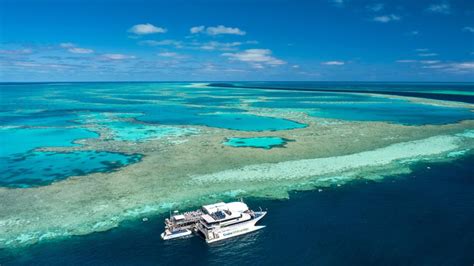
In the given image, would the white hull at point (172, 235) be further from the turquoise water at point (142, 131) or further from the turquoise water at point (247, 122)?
the turquoise water at point (247, 122)

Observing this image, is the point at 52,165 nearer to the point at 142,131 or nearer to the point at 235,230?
the point at 142,131

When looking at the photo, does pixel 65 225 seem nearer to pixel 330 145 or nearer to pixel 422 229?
pixel 422 229

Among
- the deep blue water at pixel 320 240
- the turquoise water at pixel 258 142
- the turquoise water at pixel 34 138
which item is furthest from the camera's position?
the turquoise water at pixel 34 138

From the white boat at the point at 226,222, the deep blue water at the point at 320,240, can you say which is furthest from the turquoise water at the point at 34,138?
the white boat at the point at 226,222

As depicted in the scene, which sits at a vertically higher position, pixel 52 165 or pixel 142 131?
pixel 142 131

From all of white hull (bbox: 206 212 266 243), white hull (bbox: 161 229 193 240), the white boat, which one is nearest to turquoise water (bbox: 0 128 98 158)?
white hull (bbox: 161 229 193 240)

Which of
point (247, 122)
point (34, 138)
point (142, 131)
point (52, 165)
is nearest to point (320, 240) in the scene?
point (52, 165)
